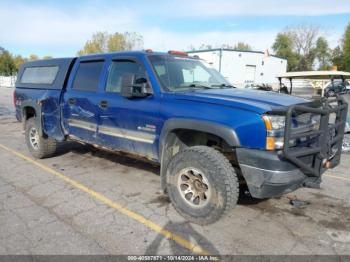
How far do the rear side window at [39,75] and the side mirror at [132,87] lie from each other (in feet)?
7.62

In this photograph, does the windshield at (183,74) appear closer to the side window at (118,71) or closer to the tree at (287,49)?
the side window at (118,71)

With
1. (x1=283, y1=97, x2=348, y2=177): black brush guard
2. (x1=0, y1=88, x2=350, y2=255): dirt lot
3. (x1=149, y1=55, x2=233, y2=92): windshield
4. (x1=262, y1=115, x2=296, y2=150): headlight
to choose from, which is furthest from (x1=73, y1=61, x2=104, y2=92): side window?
(x1=283, y1=97, x2=348, y2=177): black brush guard

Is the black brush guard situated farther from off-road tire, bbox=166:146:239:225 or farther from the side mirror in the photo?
the side mirror

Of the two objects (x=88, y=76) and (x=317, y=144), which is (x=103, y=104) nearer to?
(x=88, y=76)

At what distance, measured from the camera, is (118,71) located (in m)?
4.42

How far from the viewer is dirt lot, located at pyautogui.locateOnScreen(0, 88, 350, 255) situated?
Result: 3.03m

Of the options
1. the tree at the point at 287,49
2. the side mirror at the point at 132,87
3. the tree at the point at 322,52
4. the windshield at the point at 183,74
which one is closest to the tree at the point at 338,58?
the tree at the point at 322,52

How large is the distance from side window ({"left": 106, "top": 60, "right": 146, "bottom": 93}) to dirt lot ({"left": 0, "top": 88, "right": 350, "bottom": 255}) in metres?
1.48

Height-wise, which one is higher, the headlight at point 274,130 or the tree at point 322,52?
the tree at point 322,52

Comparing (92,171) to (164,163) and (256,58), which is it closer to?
(164,163)

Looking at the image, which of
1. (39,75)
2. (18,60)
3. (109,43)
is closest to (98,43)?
(109,43)

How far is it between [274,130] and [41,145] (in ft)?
15.2

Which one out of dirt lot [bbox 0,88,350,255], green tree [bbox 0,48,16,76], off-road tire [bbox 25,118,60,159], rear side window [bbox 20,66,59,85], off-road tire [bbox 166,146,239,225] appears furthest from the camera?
green tree [bbox 0,48,16,76]

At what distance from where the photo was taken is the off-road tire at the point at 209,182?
3195mm
